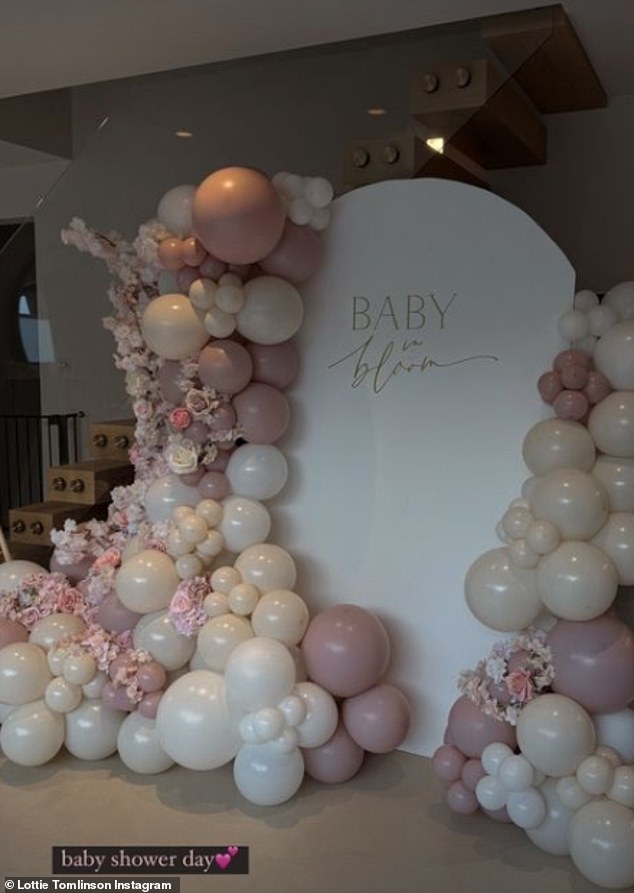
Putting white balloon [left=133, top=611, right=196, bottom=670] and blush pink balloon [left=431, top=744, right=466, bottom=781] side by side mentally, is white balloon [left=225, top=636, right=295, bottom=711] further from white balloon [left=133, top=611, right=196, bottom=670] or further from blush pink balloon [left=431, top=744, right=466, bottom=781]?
blush pink balloon [left=431, top=744, right=466, bottom=781]

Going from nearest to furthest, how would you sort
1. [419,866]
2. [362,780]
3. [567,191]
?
[419,866]
[362,780]
[567,191]

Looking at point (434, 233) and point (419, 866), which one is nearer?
point (419, 866)

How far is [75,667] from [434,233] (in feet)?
6.06

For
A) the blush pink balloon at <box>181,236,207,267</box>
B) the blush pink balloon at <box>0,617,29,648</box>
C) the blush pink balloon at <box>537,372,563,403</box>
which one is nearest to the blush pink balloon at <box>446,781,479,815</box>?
the blush pink balloon at <box>537,372,563,403</box>

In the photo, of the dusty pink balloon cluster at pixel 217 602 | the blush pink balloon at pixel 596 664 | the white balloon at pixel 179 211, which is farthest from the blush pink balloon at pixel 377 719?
the white balloon at pixel 179 211

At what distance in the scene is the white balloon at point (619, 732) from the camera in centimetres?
228

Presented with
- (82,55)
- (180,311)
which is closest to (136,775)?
(180,311)

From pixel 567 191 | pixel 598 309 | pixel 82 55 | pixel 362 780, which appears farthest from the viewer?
pixel 567 191

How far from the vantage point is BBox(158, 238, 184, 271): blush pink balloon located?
2744mm

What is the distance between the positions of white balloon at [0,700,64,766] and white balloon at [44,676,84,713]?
4cm

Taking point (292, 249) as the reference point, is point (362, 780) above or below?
below

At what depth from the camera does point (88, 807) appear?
8.32 ft

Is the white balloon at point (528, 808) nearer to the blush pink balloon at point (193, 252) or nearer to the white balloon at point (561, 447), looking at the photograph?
the white balloon at point (561, 447)

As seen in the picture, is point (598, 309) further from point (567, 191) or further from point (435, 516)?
point (567, 191)
